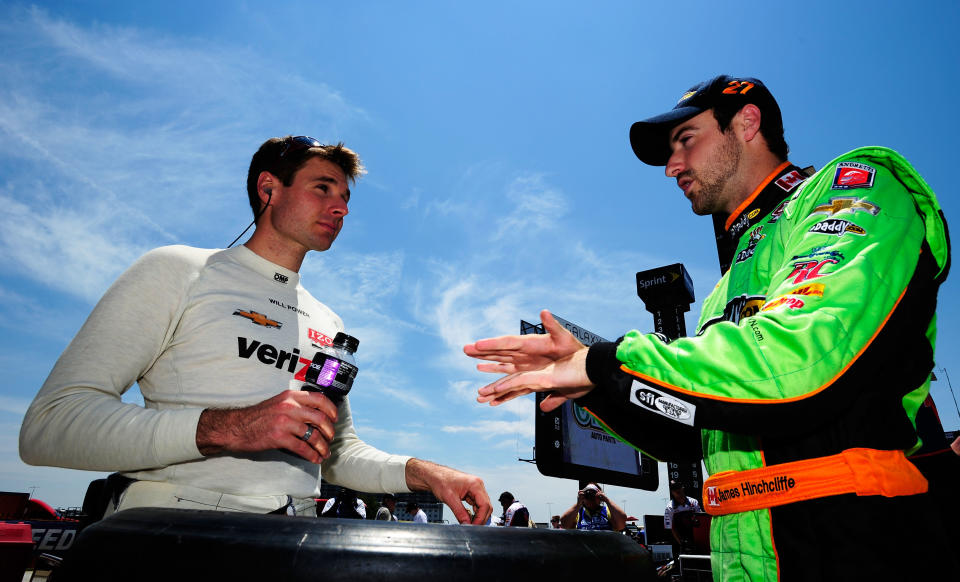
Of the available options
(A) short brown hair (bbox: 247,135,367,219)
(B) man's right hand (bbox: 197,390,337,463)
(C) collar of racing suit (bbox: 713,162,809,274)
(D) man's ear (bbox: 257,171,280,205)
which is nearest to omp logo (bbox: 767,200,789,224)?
(C) collar of racing suit (bbox: 713,162,809,274)

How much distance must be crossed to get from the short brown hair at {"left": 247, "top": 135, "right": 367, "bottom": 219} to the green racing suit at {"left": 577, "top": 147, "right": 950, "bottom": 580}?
2130 millimetres

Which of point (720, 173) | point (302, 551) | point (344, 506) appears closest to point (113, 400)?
point (302, 551)

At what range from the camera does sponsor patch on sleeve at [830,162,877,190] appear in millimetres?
1412

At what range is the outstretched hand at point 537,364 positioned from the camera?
4.59 feet

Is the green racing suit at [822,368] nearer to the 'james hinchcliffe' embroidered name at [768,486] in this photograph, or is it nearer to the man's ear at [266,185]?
the 'james hinchcliffe' embroidered name at [768,486]

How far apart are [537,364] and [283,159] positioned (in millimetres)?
2029

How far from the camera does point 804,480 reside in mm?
1304

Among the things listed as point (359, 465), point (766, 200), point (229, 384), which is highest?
point (766, 200)

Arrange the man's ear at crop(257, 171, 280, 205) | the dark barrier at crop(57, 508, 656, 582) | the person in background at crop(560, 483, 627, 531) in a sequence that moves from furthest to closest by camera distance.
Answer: the person in background at crop(560, 483, 627, 531), the man's ear at crop(257, 171, 280, 205), the dark barrier at crop(57, 508, 656, 582)

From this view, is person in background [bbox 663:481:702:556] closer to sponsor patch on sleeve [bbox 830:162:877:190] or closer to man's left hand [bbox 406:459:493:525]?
man's left hand [bbox 406:459:493:525]

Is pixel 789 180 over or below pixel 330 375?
over

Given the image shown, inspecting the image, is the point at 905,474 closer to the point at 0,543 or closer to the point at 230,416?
the point at 230,416

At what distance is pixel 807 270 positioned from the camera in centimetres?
125

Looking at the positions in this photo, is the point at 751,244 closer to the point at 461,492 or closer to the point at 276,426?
the point at 461,492
